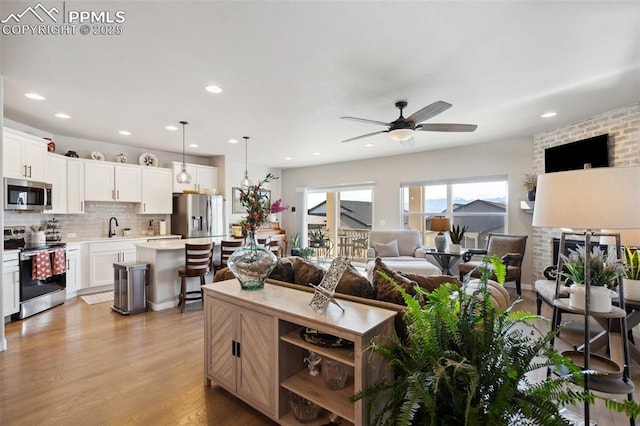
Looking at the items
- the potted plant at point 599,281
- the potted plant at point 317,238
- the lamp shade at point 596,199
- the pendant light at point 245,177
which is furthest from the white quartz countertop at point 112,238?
the potted plant at point 599,281

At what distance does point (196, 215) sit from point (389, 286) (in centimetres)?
525

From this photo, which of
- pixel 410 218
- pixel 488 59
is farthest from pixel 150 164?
pixel 488 59

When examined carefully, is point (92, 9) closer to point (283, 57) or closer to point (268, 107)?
point (283, 57)

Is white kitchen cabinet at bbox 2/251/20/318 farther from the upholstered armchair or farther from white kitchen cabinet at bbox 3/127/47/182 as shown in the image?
the upholstered armchair

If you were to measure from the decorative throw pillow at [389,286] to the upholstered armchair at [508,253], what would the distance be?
3.18 metres

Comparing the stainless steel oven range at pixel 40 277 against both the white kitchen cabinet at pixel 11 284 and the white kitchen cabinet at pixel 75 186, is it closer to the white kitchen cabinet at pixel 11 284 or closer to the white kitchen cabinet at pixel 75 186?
the white kitchen cabinet at pixel 11 284

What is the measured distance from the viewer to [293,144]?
559 centimetres

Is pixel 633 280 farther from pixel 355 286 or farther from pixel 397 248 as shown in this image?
pixel 397 248

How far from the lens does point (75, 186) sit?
16.3 ft

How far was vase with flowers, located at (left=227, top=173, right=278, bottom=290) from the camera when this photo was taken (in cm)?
226

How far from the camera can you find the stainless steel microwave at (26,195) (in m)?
3.81

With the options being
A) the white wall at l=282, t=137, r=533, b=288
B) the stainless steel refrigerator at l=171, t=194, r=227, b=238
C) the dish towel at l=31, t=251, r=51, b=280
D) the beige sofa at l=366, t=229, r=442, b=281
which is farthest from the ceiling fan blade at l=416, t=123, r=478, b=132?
the dish towel at l=31, t=251, r=51, b=280

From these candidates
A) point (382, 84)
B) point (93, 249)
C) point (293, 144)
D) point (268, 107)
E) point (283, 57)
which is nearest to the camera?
point (283, 57)

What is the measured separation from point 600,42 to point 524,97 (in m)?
1.09
